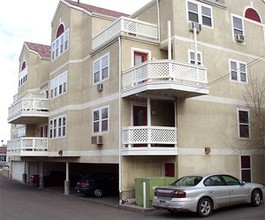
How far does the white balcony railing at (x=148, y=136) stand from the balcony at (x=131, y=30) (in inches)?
203

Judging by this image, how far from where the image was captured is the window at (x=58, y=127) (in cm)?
2339

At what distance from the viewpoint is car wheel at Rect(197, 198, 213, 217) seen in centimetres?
1289

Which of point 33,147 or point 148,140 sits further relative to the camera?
point 33,147

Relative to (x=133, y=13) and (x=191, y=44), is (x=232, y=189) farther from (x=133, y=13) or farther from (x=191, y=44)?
(x=133, y=13)

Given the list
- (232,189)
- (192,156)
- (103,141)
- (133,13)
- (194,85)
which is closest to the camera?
(232,189)

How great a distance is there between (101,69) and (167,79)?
514cm

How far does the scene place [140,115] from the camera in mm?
18547

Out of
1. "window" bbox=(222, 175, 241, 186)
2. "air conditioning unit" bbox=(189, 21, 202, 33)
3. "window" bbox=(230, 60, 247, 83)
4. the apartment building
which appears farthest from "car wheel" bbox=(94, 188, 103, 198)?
"air conditioning unit" bbox=(189, 21, 202, 33)

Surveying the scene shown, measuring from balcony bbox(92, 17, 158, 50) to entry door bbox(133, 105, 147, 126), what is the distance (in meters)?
3.75

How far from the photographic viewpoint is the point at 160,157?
18359 mm

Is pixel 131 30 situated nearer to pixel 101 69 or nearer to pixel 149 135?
pixel 101 69

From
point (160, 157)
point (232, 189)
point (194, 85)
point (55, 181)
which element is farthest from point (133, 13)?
point (55, 181)

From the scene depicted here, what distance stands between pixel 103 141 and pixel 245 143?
8.33m

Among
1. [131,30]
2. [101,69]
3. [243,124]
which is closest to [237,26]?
[243,124]
